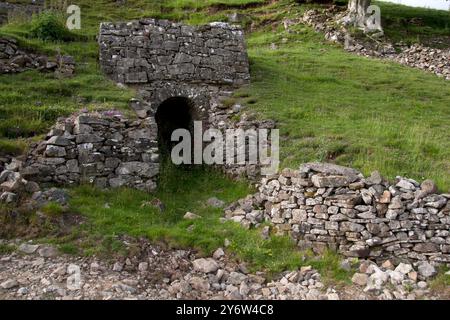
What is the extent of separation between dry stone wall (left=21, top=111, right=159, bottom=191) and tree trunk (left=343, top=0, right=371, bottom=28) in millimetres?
14326

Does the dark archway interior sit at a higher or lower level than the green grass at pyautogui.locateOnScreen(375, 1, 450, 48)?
lower

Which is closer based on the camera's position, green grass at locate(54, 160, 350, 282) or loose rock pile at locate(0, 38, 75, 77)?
green grass at locate(54, 160, 350, 282)

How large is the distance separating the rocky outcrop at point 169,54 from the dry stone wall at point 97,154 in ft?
7.97

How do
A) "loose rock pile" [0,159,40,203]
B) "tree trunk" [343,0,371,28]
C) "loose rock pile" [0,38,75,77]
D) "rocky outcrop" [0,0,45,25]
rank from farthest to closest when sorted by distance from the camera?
"tree trunk" [343,0,371,28], "rocky outcrop" [0,0,45,25], "loose rock pile" [0,38,75,77], "loose rock pile" [0,159,40,203]

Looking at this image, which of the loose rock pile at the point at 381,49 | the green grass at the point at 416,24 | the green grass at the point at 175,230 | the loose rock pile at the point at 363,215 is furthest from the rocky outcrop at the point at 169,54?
the green grass at the point at 416,24

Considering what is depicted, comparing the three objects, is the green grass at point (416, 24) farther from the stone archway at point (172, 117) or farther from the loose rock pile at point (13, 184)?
the loose rock pile at point (13, 184)

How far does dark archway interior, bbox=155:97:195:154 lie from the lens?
38.9 feet

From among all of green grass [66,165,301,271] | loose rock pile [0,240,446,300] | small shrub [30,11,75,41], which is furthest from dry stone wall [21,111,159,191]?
small shrub [30,11,75,41]

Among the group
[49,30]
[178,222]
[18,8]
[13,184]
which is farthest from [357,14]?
[13,184]

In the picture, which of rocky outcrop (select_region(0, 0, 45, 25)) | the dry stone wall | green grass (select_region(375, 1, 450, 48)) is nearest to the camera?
the dry stone wall

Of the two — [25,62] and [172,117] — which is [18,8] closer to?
[25,62]

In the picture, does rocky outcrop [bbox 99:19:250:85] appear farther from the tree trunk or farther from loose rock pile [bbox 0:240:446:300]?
the tree trunk

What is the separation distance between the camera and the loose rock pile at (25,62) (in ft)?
37.5

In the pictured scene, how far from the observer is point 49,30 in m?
13.5
